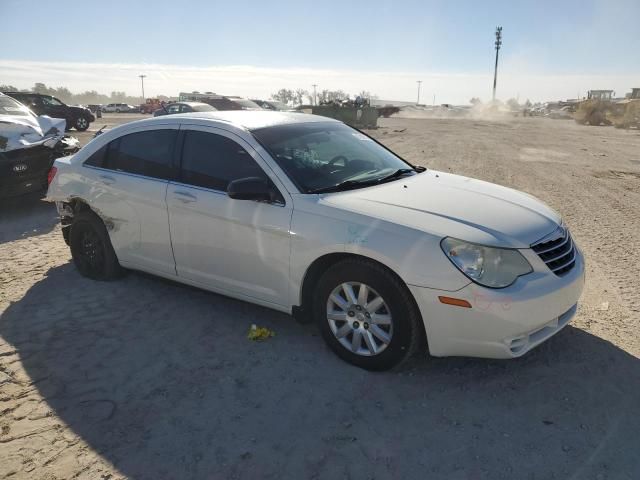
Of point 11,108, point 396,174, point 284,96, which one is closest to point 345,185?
point 396,174

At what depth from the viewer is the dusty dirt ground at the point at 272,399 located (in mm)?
2557

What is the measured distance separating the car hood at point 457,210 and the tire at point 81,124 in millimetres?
22983

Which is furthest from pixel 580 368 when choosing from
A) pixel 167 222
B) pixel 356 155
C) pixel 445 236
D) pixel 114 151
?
pixel 114 151

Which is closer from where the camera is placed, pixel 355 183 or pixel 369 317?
pixel 369 317

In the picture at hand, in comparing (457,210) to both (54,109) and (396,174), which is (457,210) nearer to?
(396,174)

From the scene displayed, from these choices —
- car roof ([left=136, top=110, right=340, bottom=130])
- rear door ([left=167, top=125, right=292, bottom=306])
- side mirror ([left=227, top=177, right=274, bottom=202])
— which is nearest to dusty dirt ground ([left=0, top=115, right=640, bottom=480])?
rear door ([left=167, top=125, right=292, bottom=306])

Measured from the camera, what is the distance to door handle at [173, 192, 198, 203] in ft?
12.9

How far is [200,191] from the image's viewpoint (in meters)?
3.92

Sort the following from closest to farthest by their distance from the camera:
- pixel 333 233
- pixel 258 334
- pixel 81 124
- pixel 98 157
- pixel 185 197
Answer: pixel 333 233 < pixel 258 334 < pixel 185 197 < pixel 98 157 < pixel 81 124

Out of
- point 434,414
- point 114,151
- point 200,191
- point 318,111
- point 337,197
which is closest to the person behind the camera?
point 434,414

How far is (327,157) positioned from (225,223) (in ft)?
3.28

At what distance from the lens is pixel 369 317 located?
3254mm

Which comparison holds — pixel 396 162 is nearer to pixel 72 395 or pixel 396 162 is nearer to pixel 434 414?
pixel 434 414

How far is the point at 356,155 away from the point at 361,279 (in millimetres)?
1474
